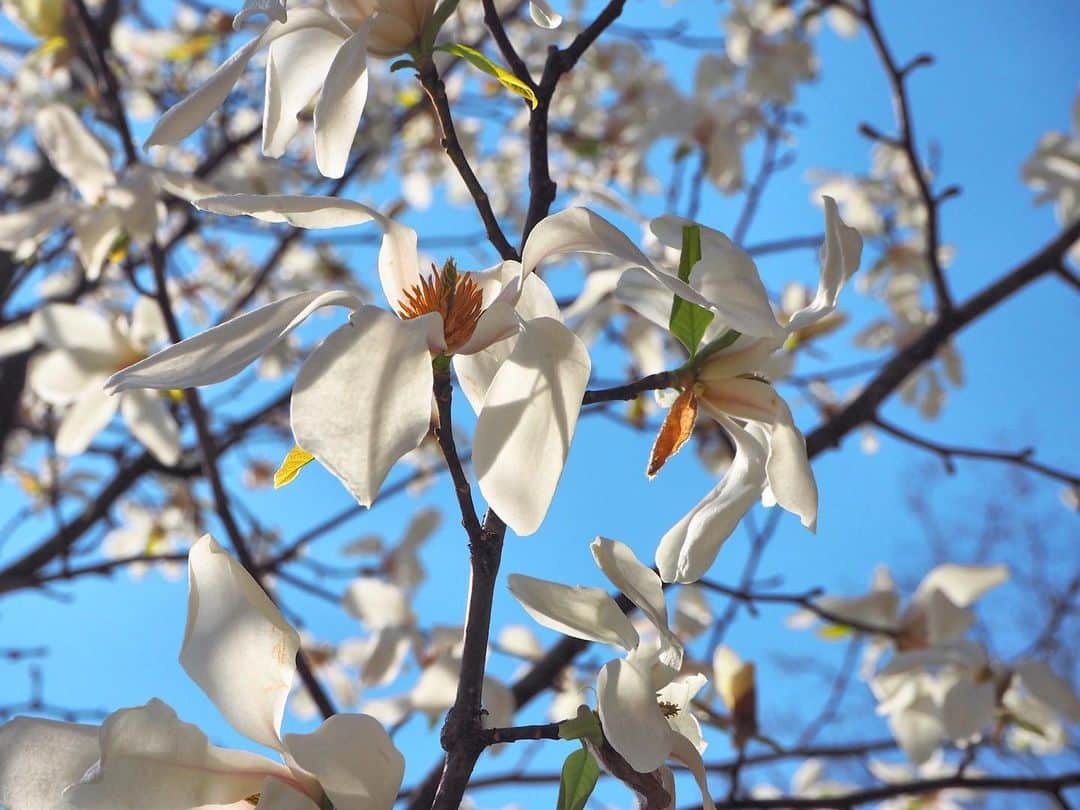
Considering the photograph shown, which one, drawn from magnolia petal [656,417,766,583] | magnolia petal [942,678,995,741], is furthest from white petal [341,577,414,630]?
magnolia petal [656,417,766,583]

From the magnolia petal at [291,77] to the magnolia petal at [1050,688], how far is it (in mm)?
1013

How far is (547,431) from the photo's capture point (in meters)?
0.43

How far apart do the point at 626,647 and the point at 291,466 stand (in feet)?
0.63

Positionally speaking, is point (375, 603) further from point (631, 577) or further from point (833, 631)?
point (631, 577)

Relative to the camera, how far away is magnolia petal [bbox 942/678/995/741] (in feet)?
3.41

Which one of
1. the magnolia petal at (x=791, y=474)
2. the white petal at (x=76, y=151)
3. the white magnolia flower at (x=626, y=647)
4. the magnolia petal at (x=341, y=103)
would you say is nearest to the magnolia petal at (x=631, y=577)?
the white magnolia flower at (x=626, y=647)

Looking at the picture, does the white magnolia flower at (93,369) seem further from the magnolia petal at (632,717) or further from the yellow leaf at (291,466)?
the magnolia petal at (632,717)

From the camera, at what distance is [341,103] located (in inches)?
19.8

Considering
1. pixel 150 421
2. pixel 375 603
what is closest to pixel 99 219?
pixel 150 421

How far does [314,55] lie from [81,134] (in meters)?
0.81

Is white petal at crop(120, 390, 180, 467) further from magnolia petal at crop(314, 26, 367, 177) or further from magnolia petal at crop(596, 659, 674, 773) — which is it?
magnolia petal at crop(596, 659, 674, 773)

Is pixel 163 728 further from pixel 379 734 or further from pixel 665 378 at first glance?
pixel 665 378

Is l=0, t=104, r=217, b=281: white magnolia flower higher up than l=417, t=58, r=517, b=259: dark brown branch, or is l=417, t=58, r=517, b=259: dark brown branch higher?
l=0, t=104, r=217, b=281: white magnolia flower

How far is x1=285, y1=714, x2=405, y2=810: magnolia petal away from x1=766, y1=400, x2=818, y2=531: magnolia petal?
26 cm
